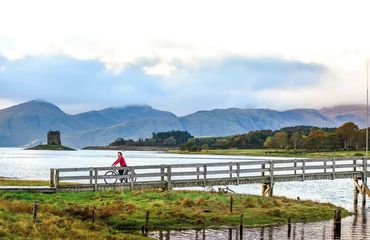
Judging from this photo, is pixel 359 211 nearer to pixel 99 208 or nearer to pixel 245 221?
pixel 245 221

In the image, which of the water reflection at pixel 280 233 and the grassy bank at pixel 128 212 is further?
the water reflection at pixel 280 233

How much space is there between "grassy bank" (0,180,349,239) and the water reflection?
118cm

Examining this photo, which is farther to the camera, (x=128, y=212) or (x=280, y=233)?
(x=128, y=212)

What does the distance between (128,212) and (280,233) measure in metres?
8.63

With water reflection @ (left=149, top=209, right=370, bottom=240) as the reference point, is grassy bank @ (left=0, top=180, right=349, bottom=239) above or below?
above

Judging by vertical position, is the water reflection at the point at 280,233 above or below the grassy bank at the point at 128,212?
below

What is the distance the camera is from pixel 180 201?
38.6 m

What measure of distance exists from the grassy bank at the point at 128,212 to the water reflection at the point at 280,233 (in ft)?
3.87

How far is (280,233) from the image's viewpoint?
1246 inches

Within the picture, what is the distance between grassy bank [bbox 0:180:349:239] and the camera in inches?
1015

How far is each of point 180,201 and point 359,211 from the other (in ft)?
51.9

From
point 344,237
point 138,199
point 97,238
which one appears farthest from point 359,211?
point 97,238

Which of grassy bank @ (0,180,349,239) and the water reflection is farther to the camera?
the water reflection

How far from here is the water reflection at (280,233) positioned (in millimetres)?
29906
